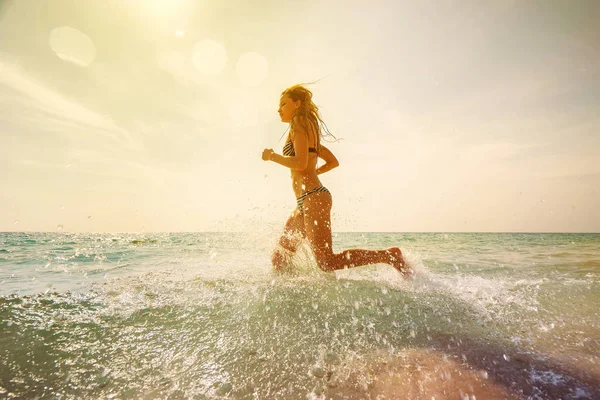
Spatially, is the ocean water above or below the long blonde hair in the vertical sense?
below

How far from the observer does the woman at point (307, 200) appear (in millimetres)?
3377

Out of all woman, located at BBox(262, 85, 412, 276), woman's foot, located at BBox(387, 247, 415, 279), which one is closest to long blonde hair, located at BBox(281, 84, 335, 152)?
woman, located at BBox(262, 85, 412, 276)

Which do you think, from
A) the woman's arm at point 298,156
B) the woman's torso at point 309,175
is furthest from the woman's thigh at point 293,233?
the woman's arm at point 298,156

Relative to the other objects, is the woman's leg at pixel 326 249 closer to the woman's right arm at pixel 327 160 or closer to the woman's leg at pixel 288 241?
the woman's leg at pixel 288 241

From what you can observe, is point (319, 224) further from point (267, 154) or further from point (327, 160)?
point (327, 160)

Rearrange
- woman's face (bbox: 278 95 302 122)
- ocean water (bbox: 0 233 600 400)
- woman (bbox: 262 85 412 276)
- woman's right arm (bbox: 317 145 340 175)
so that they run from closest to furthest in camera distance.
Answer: ocean water (bbox: 0 233 600 400)
woman (bbox: 262 85 412 276)
woman's face (bbox: 278 95 302 122)
woman's right arm (bbox: 317 145 340 175)

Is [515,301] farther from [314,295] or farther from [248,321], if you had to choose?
[248,321]

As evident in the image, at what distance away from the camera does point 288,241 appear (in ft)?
12.7

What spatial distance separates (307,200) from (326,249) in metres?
0.65

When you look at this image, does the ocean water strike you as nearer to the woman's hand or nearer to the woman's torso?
the woman's torso

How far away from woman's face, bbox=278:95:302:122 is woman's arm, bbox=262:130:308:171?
46cm

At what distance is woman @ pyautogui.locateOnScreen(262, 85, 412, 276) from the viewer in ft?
11.1

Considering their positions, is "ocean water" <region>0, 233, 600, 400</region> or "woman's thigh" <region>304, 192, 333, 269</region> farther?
"woman's thigh" <region>304, 192, 333, 269</region>

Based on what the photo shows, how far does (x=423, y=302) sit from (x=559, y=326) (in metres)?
0.94
